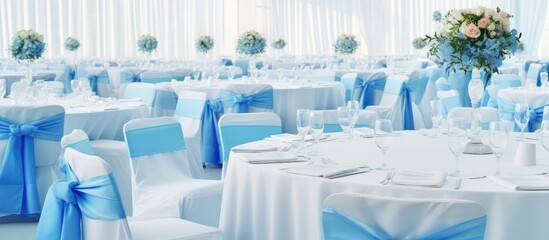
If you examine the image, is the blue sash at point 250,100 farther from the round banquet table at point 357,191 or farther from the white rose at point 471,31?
the white rose at point 471,31

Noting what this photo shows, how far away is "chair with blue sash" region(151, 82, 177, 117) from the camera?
6.99 metres

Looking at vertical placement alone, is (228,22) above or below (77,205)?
above

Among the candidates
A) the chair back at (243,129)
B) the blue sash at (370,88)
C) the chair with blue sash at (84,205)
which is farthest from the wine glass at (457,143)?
the blue sash at (370,88)

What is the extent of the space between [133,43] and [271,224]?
43.9 feet

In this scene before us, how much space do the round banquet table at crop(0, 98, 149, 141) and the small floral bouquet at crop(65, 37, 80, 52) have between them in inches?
308

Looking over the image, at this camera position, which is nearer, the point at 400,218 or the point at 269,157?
the point at 400,218

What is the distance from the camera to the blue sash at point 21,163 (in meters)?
4.85

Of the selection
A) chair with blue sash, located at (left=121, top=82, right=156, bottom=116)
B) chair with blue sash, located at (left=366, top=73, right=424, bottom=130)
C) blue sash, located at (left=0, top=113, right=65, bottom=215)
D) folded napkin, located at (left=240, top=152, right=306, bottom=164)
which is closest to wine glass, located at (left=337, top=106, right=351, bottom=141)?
folded napkin, located at (left=240, top=152, right=306, bottom=164)

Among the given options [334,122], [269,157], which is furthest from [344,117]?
[334,122]

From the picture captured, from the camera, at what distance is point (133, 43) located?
15750 mm

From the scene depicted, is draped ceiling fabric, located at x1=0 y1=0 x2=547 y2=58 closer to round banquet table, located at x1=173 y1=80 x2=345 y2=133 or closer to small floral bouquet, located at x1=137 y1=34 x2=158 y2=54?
small floral bouquet, located at x1=137 y1=34 x2=158 y2=54

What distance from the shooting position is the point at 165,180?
4082 mm

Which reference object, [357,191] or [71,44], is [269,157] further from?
[71,44]

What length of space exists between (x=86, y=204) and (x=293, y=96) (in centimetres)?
450
